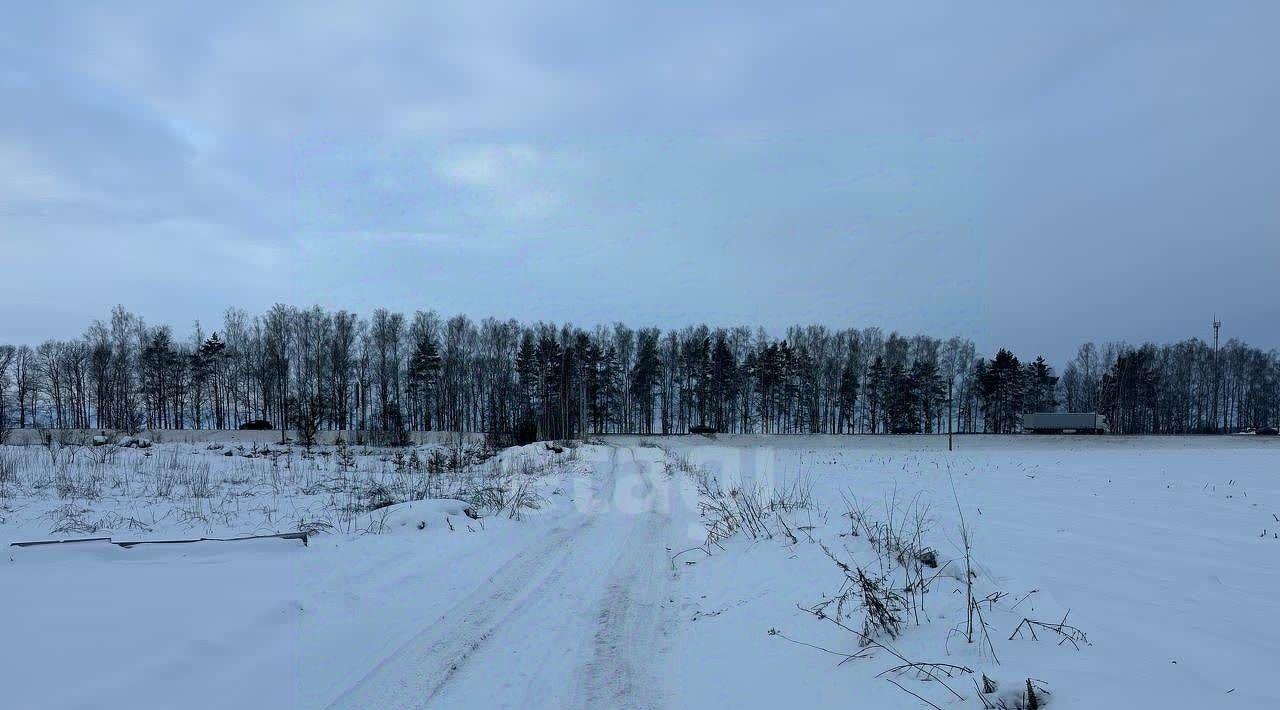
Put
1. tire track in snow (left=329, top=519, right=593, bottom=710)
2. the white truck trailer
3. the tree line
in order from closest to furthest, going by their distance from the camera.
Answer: tire track in snow (left=329, top=519, right=593, bottom=710), the white truck trailer, the tree line

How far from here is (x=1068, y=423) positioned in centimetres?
5238

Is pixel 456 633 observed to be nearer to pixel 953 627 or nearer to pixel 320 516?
pixel 953 627

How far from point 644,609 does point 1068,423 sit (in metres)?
61.2

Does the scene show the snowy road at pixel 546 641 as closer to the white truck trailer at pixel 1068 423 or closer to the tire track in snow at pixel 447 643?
the tire track in snow at pixel 447 643

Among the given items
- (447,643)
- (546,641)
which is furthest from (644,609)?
(447,643)

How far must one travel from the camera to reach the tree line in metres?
61.4

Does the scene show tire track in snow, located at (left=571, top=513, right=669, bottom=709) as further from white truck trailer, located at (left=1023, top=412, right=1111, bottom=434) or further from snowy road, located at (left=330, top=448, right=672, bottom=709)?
white truck trailer, located at (left=1023, top=412, right=1111, bottom=434)

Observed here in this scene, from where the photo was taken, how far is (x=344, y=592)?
197 inches

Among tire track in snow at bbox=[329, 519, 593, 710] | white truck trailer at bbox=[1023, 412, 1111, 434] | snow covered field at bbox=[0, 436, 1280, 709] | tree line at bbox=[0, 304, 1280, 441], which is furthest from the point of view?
tree line at bbox=[0, 304, 1280, 441]

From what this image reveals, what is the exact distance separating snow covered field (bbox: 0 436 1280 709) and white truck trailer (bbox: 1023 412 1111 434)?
5242 cm

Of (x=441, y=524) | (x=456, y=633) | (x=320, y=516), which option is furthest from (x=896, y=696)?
(x=320, y=516)

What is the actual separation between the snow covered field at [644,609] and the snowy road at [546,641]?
0.02 m

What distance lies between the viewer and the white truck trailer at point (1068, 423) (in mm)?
51906

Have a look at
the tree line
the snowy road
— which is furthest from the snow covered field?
the tree line
